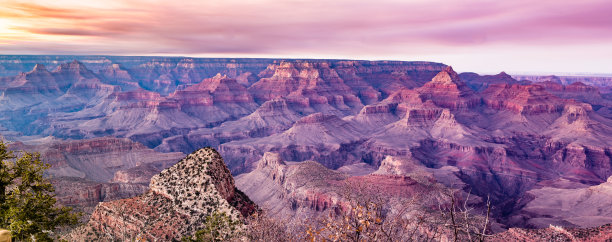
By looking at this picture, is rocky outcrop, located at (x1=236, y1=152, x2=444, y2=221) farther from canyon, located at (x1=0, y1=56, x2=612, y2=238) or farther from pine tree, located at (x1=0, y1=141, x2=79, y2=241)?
pine tree, located at (x1=0, y1=141, x2=79, y2=241)

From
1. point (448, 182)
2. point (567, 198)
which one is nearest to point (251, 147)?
point (448, 182)

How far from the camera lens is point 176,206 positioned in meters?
31.9

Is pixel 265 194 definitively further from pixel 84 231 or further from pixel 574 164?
pixel 574 164

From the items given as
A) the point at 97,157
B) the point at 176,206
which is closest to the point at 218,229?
the point at 176,206

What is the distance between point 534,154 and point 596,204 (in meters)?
68.1

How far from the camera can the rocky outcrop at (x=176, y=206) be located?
30.5 m

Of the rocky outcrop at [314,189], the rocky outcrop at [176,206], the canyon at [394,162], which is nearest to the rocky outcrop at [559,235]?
the canyon at [394,162]

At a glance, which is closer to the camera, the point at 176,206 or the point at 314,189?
the point at 176,206

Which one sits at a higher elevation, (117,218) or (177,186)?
(177,186)

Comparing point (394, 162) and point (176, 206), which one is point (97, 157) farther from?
point (176, 206)

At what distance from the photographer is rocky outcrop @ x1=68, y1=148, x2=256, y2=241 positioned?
3047 cm

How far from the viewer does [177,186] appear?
33.7 metres

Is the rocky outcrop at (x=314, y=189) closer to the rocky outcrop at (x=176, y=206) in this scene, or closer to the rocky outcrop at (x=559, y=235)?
the rocky outcrop at (x=559, y=235)

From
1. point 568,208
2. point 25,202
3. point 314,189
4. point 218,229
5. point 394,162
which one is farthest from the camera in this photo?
point 394,162
